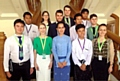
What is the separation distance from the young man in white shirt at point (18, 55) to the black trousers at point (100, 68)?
3.01 feet

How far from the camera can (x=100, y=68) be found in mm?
3164

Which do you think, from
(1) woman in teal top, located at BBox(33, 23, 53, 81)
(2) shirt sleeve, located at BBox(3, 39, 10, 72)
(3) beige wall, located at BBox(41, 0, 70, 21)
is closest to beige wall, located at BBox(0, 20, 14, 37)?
(3) beige wall, located at BBox(41, 0, 70, 21)

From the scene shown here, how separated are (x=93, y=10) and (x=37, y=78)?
10.5ft

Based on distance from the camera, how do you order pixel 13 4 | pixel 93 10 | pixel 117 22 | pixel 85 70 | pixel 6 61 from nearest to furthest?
pixel 6 61 → pixel 85 70 → pixel 13 4 → pixel 93 10 → pixel 117 22

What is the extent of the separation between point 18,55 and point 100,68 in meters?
1.20

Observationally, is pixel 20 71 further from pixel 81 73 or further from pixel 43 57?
pixel 81 73

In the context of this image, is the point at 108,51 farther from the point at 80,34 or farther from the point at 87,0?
the point at 87,0

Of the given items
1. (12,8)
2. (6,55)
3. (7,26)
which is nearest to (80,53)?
(6,55)

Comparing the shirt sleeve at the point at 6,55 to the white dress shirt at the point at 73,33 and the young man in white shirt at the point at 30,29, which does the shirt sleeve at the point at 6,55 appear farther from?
the white dress shirt at the point at 73,33

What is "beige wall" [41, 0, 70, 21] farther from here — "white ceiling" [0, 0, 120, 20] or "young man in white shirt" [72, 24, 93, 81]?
"young man in white shirt" [72, 24, 93, 81]

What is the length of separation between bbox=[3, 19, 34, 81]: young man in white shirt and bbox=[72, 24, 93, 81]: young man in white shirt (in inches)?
24.8

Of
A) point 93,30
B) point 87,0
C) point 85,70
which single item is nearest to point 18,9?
point 87,0

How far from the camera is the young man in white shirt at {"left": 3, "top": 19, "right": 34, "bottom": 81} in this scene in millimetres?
2914

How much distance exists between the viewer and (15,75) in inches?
118
